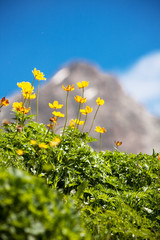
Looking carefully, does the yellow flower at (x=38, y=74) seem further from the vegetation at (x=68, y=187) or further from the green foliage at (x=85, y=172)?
the green foliage at (x=85, y=172)

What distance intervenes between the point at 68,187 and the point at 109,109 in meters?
16.6

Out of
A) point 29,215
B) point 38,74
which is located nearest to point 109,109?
point 38,74

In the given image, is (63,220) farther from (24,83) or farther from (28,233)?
(24,83)

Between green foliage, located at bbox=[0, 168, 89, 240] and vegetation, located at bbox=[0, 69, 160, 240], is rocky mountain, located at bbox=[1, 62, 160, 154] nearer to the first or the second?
vegetation, located at bbox=[0, 69, 160, 240]

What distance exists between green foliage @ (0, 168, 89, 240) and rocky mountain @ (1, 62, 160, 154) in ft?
51.0

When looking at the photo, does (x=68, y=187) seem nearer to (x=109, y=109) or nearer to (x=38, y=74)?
(x=38, y=74)

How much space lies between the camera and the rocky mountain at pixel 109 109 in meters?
18.2

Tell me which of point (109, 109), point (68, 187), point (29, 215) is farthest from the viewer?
point (109, 109)

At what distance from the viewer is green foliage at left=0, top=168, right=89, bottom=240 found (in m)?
0.84

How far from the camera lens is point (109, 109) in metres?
19.1

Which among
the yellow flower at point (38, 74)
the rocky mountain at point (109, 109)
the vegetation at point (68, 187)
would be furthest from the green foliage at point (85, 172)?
the rocky mountain at point (109, 109)

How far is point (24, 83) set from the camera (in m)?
2.96

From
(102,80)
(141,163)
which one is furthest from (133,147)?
(141,163)

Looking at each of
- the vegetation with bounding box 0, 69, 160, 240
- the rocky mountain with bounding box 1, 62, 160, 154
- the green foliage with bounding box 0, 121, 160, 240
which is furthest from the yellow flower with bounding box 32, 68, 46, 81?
the rocky mountain with bounding box 1, 62, 160, 154
